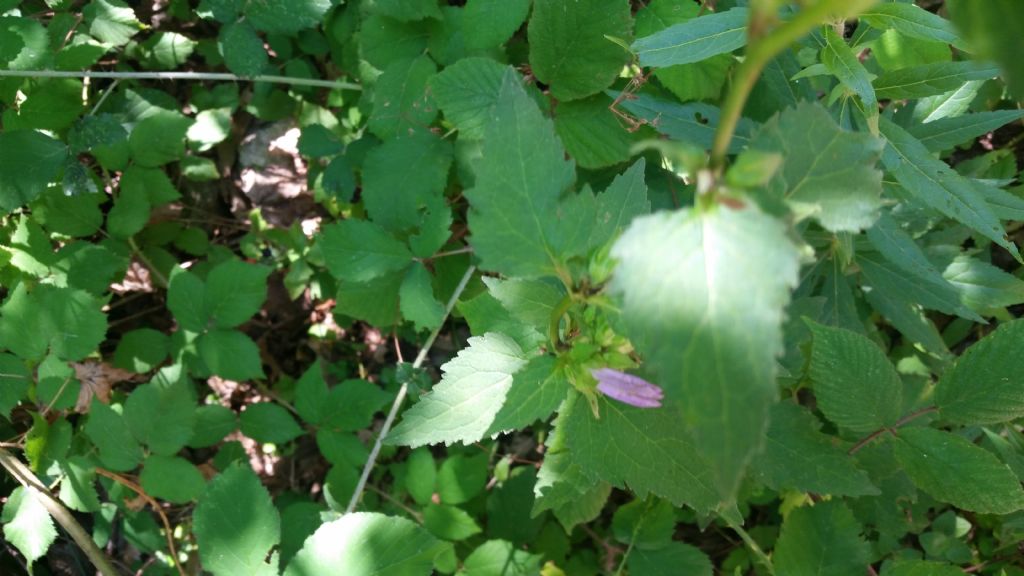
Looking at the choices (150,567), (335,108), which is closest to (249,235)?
(335,108)

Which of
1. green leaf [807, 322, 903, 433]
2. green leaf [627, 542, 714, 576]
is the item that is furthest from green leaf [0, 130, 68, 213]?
green leaf [807, 322, 903, 433]

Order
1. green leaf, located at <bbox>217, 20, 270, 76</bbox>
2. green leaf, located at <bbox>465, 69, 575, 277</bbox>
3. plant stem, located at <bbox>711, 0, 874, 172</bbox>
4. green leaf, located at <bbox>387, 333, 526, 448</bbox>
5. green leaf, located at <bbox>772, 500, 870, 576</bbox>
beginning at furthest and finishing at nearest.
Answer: green leaf, located at <bbox>217, 20, 270, 76</bbox> → green leaf, located at <bbox>772, 500, 870, 576</bbox> → green leaf, located at <bbox>387, 333, 526, 448</bbox> → green leaf, located at <bbox>465, 69, 575, 277</bbox> → plant stem, located at <bbox>711, 0, 874, 172</bbox>

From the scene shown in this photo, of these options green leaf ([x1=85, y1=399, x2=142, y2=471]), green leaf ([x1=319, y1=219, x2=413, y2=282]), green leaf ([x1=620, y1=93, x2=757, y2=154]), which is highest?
green leaf ([x1=620, y1=93, x2=757, y2=154])

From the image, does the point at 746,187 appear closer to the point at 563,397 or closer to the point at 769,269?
the point at 769,269

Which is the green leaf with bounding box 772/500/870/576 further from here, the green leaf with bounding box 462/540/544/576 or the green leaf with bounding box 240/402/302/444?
the green leaf with bounding box 240/402/302/444

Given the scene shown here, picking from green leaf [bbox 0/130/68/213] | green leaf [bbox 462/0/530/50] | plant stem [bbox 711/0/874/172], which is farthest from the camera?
green leaf [bbox 0/130/68/213]

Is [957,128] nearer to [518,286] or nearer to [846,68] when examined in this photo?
[846,68]

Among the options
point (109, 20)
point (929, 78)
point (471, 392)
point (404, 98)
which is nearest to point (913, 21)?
point (929, 78)
